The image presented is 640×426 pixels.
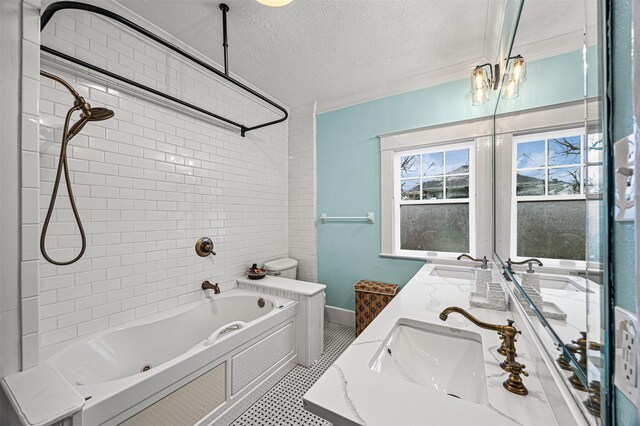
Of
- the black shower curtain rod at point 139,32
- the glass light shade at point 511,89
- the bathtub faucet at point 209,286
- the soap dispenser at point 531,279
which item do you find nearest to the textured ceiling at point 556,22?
the glass light shade at point 511,89

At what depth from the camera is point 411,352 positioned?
115 cm

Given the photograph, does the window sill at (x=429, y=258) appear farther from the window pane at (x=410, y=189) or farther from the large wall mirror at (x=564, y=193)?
the large wall mirror at (x=564, y=193)

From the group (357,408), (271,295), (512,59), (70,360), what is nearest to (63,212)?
(70,360)

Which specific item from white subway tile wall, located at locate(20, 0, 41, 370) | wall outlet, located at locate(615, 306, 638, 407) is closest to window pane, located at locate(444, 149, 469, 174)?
wall outlet, located at locate(615, 306, 638, 407)

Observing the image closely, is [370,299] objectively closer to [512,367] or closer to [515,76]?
[512,367]

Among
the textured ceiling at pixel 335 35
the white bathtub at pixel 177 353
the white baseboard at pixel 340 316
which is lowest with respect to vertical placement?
the white baseboard at pixel 340 316

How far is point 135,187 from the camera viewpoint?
1840 mm

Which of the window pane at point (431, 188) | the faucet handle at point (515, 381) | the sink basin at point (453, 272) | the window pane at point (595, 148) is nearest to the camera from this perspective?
the window pane at point (595, 148)

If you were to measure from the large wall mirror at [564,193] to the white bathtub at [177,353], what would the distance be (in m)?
1.67

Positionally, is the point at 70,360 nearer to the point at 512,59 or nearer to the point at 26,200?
the point at 26,200

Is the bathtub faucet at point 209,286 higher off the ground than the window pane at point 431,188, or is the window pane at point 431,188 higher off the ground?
the window pane at point 431,188

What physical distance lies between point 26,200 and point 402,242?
291 centimetres

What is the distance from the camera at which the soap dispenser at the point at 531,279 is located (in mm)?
893

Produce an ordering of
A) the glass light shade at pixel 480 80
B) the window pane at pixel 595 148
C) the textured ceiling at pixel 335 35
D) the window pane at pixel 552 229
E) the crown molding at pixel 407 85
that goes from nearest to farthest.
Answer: the window pane at pixel 595 148 < the window pane at pixel 552 229 < the textured ceiling at pixel 335 35 < the glass light shade at pixel 480 80 < the crown molding at pixel 407 85
